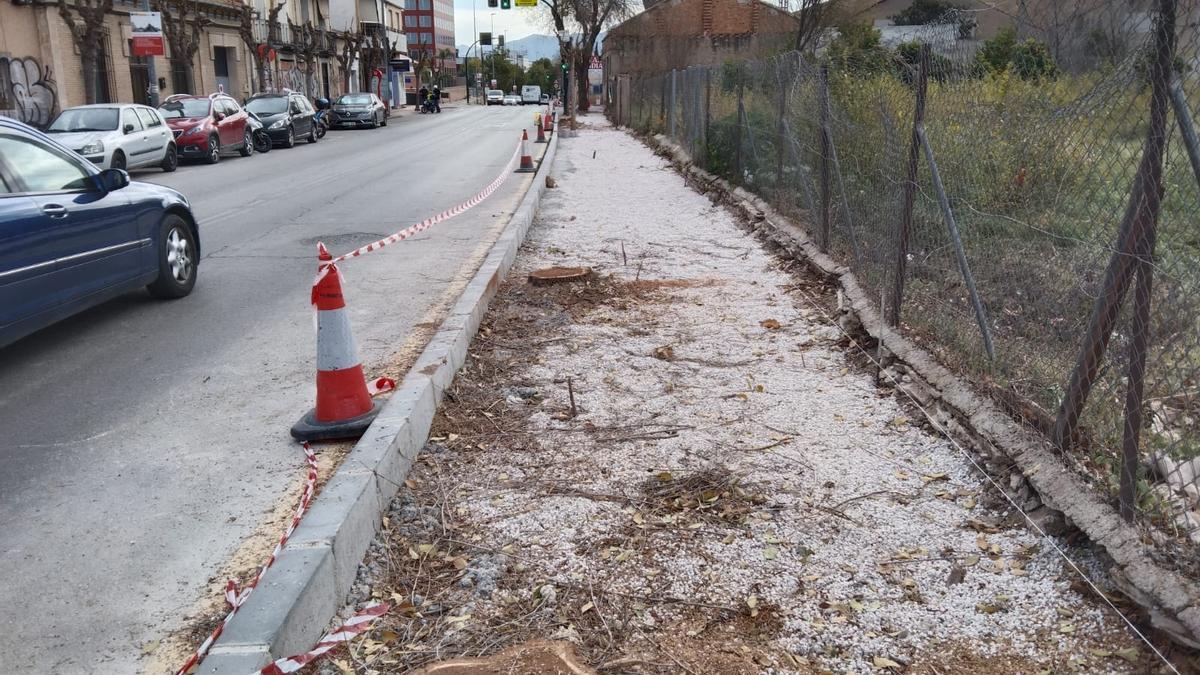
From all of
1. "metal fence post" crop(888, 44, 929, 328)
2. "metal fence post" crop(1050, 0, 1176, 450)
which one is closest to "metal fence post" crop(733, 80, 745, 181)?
"metal fence post" crop(888, 44, 929, 328)

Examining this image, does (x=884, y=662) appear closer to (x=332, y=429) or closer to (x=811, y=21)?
(x=332, y=429)

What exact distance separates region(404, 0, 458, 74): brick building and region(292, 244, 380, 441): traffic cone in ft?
447

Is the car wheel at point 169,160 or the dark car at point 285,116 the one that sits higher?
the dark car at point 285,116

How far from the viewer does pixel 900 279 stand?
6250 mm

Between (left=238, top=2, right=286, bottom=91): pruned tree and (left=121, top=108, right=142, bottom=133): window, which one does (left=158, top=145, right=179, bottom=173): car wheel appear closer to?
(left=121, top=108, right=142, bottom=133): window

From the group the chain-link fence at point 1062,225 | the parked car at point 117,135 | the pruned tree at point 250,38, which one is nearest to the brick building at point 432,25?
the pruned tree at point 250,38

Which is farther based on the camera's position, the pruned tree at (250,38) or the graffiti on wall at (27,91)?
the pruned tree at (250,38)

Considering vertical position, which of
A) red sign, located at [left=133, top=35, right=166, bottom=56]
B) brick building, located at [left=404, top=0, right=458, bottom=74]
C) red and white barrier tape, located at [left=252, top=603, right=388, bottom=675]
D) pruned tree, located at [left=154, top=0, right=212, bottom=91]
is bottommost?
red and white barrier tape, located at [left=252, top=603, right=388, bottom=675]

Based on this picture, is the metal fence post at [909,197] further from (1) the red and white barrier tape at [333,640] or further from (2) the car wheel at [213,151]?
(2) the car wheel at [213,151]

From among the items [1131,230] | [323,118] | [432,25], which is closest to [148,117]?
[323,118]

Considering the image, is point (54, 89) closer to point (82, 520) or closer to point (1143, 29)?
point (82, 520)

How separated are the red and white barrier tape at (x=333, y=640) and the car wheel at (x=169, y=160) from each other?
20.0 meters

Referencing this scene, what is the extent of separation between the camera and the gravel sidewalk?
3.26m

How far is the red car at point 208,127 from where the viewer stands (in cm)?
2269
